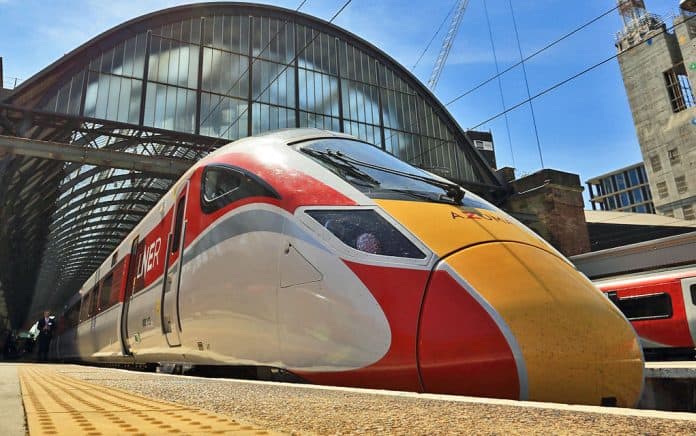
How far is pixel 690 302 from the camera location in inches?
446

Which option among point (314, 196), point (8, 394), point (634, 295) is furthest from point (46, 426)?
point (634, 295)

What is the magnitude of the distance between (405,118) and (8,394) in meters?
24.3

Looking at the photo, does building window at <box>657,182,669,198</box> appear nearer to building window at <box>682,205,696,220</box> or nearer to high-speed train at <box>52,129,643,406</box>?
building window at <box>682,205,696,220</box>

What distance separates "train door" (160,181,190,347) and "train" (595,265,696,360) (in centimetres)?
Answer: 1143

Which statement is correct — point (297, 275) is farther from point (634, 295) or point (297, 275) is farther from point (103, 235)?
point (103, 235)

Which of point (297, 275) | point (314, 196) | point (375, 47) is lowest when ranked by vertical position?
point (297, 275)

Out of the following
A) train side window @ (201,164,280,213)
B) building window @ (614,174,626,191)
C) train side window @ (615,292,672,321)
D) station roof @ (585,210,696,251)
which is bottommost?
train side window @ (615,292,672,321)

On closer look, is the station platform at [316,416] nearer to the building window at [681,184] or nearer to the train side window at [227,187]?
the train side window at [227,187]

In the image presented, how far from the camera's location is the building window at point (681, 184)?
6069 centimetres

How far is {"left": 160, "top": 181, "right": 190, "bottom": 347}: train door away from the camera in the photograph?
6.53 metres

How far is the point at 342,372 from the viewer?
3.86 m

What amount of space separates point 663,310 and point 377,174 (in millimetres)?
10577

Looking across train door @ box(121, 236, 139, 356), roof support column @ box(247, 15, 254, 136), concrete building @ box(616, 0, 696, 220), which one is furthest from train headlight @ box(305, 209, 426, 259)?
concrete building @ box(616, 0, 696, 220)

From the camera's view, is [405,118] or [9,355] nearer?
[405,118]
